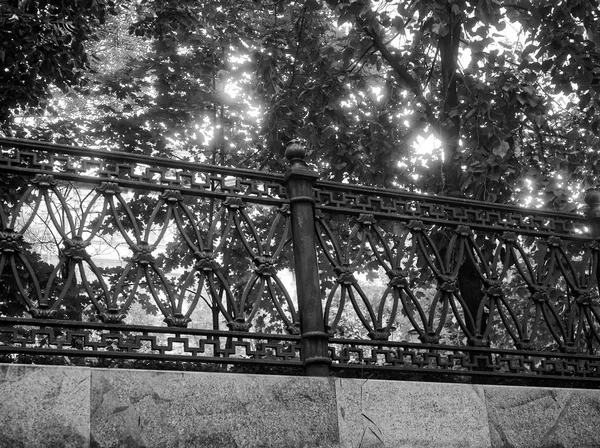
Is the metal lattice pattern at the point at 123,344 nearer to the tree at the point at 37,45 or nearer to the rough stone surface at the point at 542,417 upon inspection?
the rough stone surface at the point at 542,417

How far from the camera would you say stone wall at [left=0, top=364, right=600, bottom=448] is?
3.79m

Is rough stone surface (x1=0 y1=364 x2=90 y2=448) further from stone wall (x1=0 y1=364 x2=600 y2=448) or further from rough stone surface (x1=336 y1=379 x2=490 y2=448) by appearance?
rough stone surface (x1=336 y1=379 x2=490 y2=448)

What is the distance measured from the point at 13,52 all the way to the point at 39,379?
5468 millimetres

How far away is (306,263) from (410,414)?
1.14 metres

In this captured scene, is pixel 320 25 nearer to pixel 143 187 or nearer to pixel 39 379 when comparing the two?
pixel 143 187

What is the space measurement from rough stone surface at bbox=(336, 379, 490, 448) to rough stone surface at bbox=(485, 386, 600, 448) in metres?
0.11

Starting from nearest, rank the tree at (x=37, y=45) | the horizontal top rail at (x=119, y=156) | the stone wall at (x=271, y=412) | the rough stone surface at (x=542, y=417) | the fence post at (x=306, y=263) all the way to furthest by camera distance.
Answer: the stone wall at (x=271, y=412), the horizontal top rail at (x=119, y=156), the fence post at (x=306, y=263), the rough stone surface at (x=542, y=417), the tree at (x=37, y=45)

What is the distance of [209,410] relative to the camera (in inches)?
163

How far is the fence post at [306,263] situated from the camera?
15.5 ft

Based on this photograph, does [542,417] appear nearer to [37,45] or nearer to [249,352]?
[249,352]

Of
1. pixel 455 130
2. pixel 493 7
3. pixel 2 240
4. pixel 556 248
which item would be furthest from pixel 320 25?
pixel 2 240

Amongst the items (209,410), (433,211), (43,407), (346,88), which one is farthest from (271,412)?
(346,88)

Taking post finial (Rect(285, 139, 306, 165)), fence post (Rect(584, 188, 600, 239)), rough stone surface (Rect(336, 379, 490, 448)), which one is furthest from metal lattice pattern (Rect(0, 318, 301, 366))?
fence post (Rect(584, 188, 600, 239))

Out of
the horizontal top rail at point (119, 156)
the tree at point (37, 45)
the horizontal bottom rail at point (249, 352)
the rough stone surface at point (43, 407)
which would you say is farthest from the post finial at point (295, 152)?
the tree at point (37, 45)
